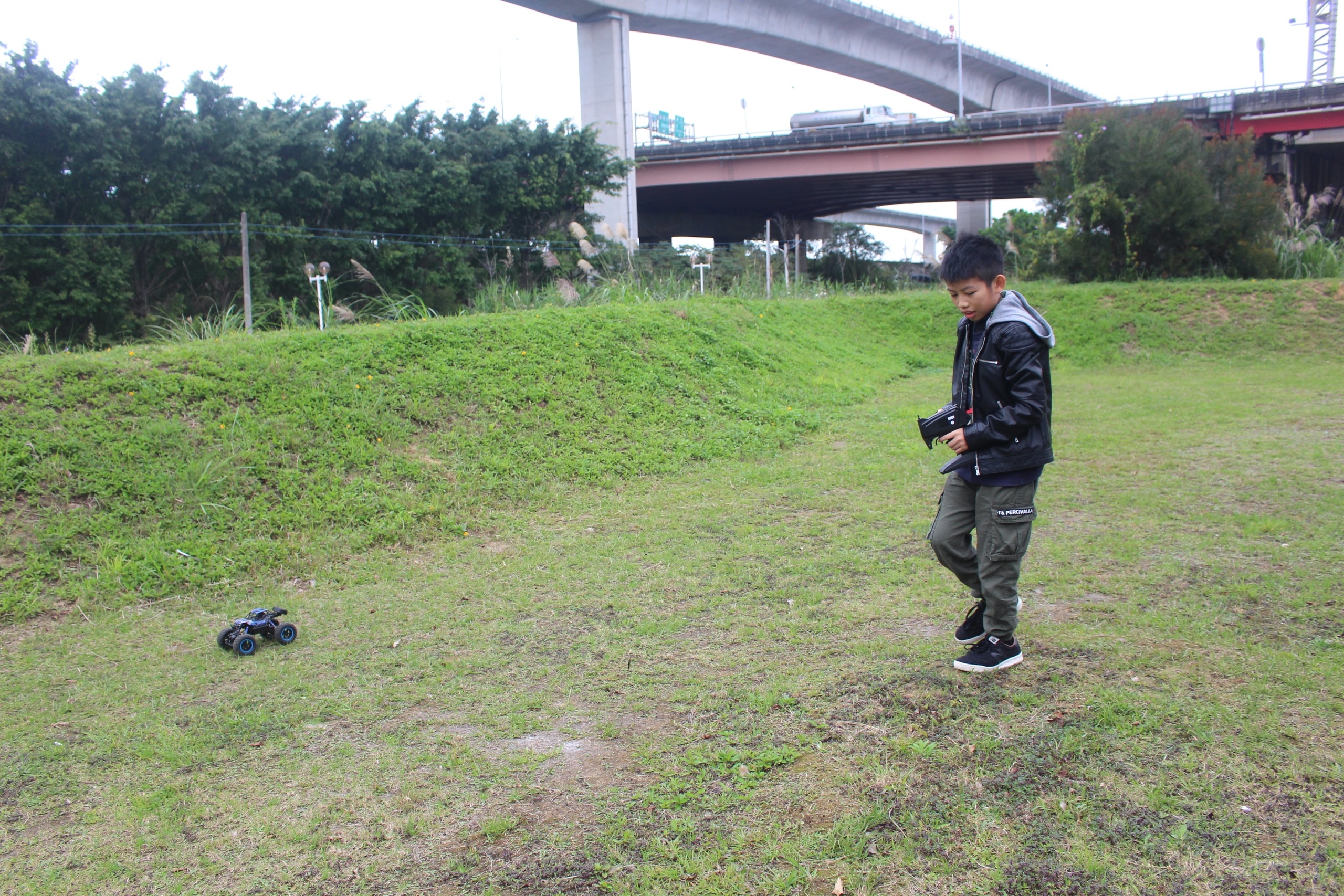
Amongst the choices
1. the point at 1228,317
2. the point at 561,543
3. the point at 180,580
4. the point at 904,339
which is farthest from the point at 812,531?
the point at 1228,317

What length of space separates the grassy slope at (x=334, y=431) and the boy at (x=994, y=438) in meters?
4.03

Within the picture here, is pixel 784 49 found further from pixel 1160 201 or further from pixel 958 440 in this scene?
pixel 958 440

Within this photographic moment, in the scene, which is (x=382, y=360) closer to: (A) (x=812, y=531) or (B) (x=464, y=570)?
(B) (x=464, y=570)

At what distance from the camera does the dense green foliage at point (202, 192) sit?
16.1 m

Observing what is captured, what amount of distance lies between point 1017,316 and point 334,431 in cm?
553

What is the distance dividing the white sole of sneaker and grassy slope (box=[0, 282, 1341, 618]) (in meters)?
3.99

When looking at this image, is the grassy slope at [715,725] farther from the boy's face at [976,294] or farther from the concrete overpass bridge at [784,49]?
the concrete overpass bridge at [784,49]

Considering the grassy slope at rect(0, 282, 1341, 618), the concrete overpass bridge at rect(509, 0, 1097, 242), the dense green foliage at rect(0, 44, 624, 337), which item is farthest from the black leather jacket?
the concrete overpass bridge at rect(509, 0, 1097, 242)

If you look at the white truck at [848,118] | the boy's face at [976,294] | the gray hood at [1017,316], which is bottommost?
the gray hood at [1017,316]

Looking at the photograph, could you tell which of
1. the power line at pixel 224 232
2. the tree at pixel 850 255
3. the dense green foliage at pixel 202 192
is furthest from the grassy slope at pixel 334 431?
the tree at pixel 850 255

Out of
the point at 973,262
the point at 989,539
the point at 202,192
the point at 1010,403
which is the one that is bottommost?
the point at 989,539

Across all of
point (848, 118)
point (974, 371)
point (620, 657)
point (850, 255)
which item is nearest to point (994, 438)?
point (974, 371)

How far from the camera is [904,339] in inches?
690

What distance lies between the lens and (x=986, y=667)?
3783mm
